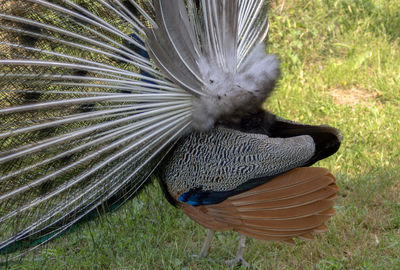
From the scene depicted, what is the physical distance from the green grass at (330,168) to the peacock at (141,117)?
331 millimetres

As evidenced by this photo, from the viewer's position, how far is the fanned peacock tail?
109 inches

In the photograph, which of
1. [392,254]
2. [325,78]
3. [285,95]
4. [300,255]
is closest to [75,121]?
[300,255]

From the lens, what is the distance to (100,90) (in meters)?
2.87

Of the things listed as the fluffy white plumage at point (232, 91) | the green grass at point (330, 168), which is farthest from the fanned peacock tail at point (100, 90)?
the green grass at point (330, 168)

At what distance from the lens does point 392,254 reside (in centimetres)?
345

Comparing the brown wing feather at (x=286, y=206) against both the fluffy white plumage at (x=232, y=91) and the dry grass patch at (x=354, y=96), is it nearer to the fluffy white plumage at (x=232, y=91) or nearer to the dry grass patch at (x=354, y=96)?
the fluffy white plumage at (x=232, y=91)

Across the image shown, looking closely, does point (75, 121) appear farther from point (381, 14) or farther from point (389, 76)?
point (381, 14)

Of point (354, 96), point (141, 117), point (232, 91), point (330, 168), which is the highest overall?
point (232, 91)

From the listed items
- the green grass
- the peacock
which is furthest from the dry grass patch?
the peacock

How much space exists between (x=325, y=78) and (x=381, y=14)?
4.36 ft

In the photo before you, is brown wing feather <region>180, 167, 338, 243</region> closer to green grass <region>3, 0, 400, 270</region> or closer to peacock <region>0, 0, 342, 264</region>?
peacock <region>0, 0, 342, 264</region>

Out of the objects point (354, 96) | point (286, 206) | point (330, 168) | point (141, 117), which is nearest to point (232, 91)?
point (141, 117)

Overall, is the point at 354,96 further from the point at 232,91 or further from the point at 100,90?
the point at 100,90

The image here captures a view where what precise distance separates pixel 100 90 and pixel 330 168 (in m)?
2.15
